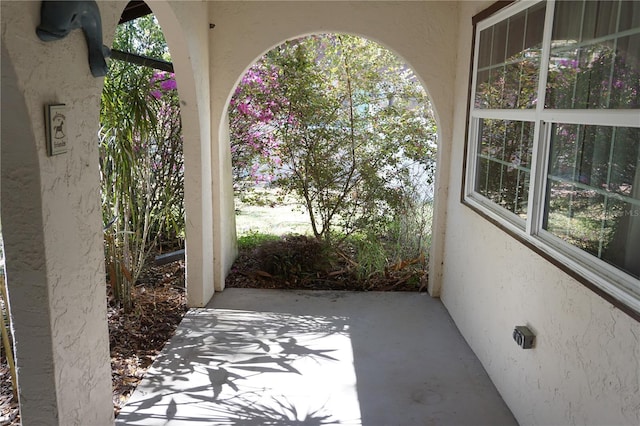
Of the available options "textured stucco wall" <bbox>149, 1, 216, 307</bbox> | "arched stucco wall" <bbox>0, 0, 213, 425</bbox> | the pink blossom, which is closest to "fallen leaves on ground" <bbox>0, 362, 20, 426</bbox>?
"arched stucco wall" <bbox>0, 0, 213, 425</bbox>

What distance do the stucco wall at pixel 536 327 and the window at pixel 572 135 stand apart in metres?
0.14

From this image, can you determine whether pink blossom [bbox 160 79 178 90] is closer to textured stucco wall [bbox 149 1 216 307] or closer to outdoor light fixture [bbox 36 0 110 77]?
textured stucco wall [bbox 149 1 216 307]

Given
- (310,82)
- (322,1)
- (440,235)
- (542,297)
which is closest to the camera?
(542,297)

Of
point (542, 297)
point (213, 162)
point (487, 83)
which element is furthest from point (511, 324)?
point (213, 162)

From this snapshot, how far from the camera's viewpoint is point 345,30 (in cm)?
491

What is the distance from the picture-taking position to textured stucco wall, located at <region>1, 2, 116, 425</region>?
1.89 m

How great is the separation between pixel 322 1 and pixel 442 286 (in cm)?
300

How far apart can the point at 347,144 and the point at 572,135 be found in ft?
11.5

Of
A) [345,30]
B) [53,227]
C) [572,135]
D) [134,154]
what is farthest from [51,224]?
[345,30]

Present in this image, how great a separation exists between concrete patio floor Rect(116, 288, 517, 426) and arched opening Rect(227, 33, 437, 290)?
927 mm

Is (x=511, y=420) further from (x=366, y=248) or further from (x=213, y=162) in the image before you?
(x=213, y=162)

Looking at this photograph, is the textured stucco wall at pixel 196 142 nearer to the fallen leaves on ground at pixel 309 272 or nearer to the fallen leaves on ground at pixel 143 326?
the fallen leaves on ground at pixel 143 326

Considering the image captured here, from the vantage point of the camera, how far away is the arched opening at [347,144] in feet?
19.0

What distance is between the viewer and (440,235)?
5238 millimetres
